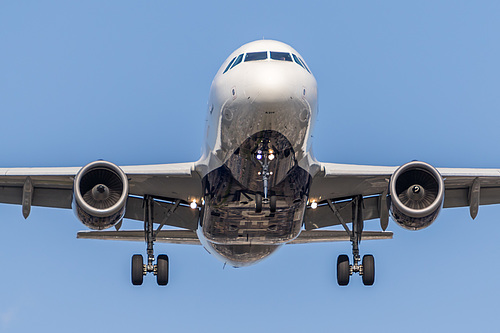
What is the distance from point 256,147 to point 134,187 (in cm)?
592

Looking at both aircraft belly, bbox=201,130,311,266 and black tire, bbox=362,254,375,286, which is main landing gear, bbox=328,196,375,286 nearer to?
black tire, bbox=362,254,375,286

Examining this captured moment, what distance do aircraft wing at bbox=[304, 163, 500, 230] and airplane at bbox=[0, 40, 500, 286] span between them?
0.11 feet

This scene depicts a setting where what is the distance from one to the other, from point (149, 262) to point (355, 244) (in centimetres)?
622

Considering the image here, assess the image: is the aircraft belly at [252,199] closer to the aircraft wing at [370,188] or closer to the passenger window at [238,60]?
the aircraft wing at [370,188]

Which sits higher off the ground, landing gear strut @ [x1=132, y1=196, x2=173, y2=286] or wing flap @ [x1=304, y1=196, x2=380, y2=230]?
wing flap @ [x1=304, y1=196, x2=380, y2=230]

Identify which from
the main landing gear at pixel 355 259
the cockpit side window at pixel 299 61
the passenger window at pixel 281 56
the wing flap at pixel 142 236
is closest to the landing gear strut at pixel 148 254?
the wing flap at pixel 142 236

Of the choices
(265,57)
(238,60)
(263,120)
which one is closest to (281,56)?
(265,57)

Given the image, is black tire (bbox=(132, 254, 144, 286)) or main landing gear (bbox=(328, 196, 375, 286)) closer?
black tire (bbox=(132, 254, 144, 286))

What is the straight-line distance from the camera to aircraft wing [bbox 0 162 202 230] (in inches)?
1011

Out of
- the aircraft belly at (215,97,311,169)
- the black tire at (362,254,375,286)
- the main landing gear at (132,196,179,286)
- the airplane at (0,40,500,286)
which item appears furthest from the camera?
the black tire at (362,254,375,286)

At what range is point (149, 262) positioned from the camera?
27656 mm

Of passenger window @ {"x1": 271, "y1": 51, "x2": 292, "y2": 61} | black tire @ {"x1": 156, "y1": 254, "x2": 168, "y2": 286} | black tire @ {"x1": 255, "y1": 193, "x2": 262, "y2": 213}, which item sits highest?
passenger window @ {"x1": 271, "y1": 51, "x2": 292, "y2": 61}

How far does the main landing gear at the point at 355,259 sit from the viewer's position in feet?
92.8

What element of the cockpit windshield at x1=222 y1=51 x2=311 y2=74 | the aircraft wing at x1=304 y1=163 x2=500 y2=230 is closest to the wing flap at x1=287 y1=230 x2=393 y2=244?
the aircraft wing at x1=304 y1=163 x2=500 y2=230
